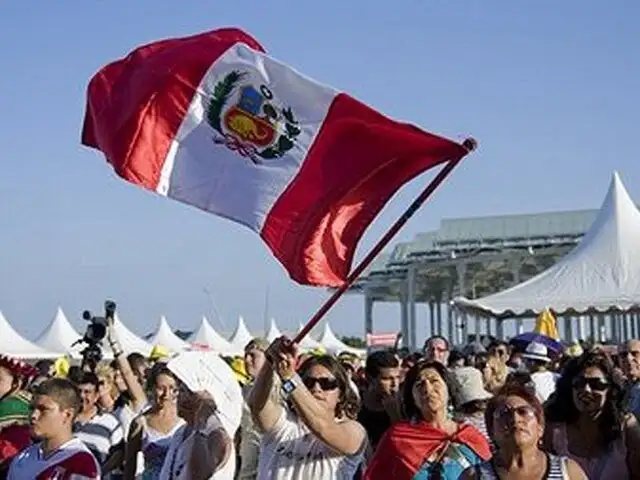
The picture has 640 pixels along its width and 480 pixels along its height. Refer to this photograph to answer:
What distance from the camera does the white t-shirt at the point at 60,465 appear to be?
5.55 meters

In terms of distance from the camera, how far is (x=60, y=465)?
5574 millimetres

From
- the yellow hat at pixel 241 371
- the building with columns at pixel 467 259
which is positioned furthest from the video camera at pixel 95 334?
the building with columns at pixel 467 259

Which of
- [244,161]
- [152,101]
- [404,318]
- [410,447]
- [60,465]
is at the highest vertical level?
[404,318]

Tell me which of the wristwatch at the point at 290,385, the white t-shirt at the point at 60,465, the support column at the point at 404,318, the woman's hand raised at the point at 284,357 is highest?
the support column at the point at 404,318

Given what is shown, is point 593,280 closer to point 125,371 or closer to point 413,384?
point 125,371

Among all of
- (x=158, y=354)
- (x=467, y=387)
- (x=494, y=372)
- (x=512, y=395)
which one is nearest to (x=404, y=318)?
(x=158, y=354)

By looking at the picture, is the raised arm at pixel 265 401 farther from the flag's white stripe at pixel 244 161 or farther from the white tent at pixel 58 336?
the white tent at pixel 58 336

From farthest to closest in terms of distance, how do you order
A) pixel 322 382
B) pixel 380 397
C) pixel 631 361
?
pixel 631 361
pixel 380 397
pixel 322 382

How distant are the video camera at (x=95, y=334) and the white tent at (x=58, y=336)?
1209 inches

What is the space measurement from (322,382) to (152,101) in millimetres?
2114

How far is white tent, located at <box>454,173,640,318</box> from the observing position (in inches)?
954

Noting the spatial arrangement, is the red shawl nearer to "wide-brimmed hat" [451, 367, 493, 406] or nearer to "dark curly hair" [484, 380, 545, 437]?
"dark curly hair" [484, 380, 545, 437]

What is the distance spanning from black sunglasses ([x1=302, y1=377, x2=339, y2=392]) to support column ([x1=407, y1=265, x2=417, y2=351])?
131 feet

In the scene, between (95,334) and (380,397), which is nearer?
(380,397)
